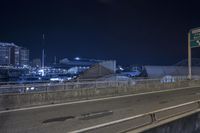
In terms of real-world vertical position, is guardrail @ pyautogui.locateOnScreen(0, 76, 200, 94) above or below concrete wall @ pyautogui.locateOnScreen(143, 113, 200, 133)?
above

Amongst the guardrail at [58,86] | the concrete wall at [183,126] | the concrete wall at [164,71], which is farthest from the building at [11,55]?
the concrete wall at [183,126]

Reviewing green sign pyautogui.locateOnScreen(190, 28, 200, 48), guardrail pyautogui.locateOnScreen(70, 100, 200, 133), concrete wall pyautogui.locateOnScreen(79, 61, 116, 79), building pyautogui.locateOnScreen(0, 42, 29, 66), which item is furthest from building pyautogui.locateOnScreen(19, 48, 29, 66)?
guardrail pyautogui.locateOnScreen(70, 100, 200, 133)

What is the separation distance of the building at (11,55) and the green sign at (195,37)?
101 meters

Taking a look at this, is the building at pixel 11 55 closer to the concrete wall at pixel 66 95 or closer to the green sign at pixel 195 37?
the green sign at pixel 195 37

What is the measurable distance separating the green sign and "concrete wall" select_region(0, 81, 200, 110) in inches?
391

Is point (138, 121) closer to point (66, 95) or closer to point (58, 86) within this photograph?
point (66, 95)

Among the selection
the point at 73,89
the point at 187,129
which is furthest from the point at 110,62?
the point at 187,129

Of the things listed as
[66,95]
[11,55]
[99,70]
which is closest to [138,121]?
[66,95]

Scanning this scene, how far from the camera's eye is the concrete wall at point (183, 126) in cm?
588

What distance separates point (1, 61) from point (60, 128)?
409 feet

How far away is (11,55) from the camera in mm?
125250

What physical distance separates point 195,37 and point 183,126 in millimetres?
25806

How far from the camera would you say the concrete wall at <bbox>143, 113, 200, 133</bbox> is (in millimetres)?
5875

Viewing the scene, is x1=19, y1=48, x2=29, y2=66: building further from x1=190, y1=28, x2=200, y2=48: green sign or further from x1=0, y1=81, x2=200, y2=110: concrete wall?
x1=0, y1=81, x2=200, y2=110: concrete wall
